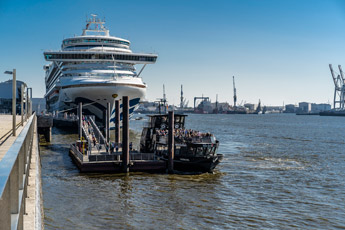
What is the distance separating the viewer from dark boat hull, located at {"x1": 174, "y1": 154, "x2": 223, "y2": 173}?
27531mm

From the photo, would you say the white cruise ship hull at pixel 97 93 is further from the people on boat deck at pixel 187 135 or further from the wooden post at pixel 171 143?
the wooden post at pixel 171 143

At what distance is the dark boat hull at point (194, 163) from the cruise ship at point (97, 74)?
87.1ft

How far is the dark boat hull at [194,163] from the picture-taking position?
27531 mm

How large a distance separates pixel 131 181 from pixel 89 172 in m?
3.90

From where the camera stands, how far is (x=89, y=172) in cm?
2733

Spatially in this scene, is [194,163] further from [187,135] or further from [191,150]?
[187,135]

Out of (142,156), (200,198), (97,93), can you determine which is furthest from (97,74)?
(200,198)

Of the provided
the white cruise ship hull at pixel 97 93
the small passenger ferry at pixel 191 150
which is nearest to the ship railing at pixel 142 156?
the small passenger ferry at pixel 191 150

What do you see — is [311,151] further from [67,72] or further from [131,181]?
[67,72]

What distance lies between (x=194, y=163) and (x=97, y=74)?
30515 millimetres

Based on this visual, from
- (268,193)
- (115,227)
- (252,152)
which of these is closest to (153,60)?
(252,152)

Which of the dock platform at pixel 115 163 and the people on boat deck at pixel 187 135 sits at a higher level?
the people on boat deck at pixel 187 135

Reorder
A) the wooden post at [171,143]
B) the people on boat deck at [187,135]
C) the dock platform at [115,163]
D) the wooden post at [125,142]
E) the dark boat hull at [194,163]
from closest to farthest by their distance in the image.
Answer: the wooden post at [125,142], the wooden post at [171,143], the dock platform at [115,163], the dark boat hull at [194,163], the people on boat deck at [187,135]

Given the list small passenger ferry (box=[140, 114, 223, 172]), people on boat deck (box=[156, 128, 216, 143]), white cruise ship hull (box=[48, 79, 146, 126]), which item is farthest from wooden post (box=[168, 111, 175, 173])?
white cruise ship hull (box=[48, 79, 146, 126])
